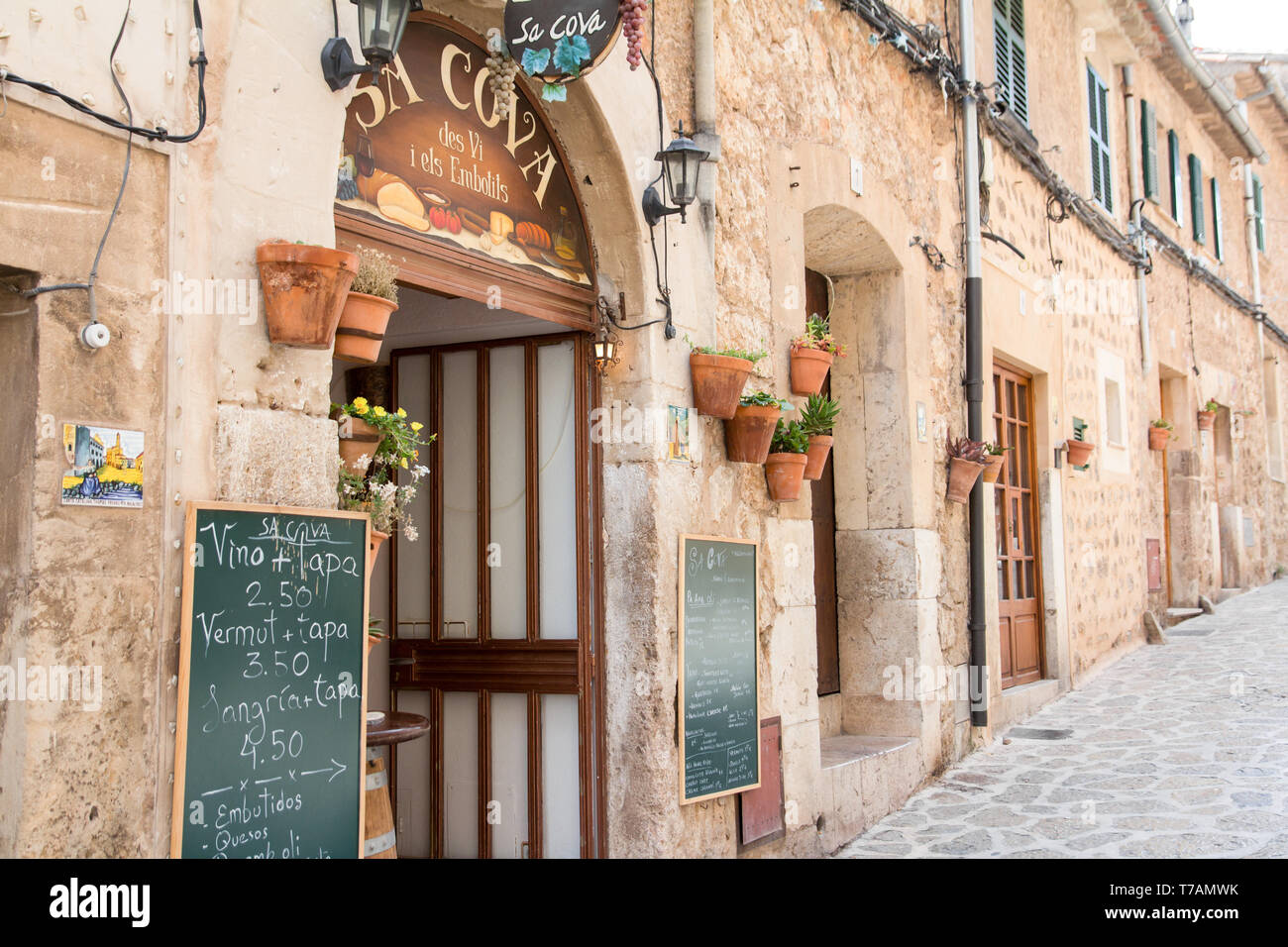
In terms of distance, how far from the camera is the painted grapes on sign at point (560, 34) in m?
3.88

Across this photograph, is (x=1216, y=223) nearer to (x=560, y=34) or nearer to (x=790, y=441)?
(x=790, y=441)

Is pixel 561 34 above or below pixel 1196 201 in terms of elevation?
below

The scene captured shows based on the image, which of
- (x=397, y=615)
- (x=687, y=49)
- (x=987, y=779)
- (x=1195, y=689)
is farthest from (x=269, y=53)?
(x=1195, y=689)

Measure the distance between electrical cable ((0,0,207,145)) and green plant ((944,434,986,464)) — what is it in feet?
18.6

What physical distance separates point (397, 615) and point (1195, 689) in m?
6.72

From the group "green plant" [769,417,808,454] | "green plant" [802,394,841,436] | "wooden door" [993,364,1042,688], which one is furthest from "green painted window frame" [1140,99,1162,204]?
"green plant" [769,417,808,454]

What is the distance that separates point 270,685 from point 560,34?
232 centimetres

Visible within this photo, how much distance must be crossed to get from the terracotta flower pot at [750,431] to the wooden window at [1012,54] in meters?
4.75

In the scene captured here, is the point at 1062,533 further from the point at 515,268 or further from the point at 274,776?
the point at 274,776

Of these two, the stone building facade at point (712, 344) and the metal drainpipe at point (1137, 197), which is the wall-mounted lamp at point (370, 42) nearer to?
the stone building facade at point (712, 344)

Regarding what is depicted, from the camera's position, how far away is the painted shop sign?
3.89 m

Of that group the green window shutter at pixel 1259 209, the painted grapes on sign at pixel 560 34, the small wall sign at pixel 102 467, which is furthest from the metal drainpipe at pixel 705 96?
the green window shutter at pixel 1259 209

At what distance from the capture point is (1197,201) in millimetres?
15078

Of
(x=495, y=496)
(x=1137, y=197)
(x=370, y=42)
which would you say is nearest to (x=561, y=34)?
(x=370, y=42)
